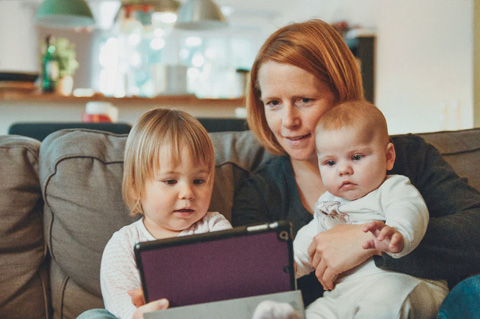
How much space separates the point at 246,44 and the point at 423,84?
5365 millimetres

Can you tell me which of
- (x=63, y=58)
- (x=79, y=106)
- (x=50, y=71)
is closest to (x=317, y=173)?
(x=79, y=106)

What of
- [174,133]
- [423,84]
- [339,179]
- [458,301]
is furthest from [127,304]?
[423,84]

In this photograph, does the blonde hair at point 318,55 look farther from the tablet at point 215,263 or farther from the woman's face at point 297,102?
the tablet at point 215,263

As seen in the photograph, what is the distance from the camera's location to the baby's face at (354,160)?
1150 millimetres

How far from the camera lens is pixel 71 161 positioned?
4.56 ft

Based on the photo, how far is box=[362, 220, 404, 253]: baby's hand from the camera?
95 centimetres

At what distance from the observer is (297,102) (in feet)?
4.48

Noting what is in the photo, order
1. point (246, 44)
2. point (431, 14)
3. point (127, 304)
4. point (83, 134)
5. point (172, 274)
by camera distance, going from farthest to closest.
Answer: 1. point (246, 44)
2. point (431, 14)
3. point (83, 134)
4. point (127, 304)
5. point (172, 274)

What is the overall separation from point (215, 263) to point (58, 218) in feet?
2.19

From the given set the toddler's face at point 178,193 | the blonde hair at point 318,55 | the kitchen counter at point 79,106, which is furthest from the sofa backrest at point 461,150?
the kitchen counter at point 79,106

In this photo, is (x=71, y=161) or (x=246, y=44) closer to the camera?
(x=71, y=161)

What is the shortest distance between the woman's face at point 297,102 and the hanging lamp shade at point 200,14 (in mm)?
3243

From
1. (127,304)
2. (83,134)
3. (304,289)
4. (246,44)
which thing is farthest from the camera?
(246,44)

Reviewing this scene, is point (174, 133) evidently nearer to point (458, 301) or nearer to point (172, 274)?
point (172, 274)
